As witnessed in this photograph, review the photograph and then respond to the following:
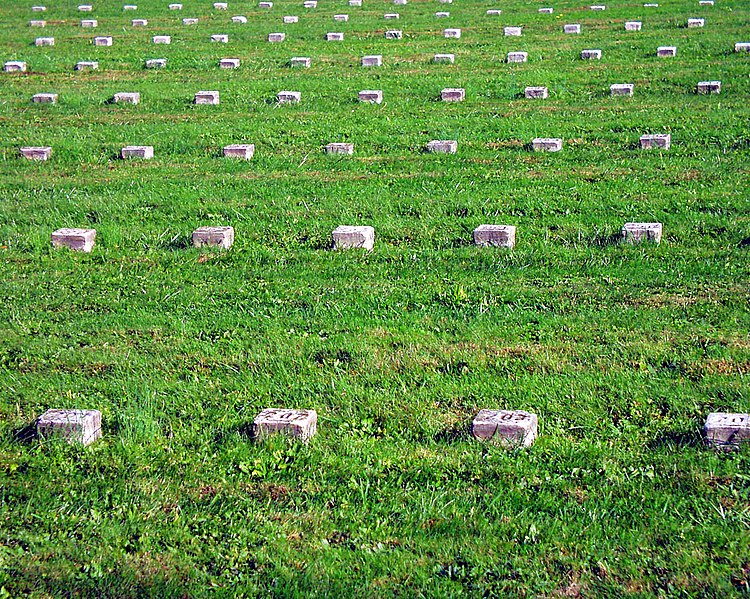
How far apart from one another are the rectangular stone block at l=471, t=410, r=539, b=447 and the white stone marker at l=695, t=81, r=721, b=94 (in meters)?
8.48

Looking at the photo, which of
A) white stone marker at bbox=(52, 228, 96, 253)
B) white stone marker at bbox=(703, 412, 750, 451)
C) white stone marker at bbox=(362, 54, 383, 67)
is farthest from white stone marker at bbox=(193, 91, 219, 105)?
white stone marker at bbox=(703, 412, 750, 451)

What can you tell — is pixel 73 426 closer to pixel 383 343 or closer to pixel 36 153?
pixel 383 343

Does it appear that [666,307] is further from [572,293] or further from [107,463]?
[107,463]

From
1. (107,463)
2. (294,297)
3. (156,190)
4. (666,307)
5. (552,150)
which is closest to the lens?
(107,463)

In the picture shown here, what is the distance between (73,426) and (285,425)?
3.57 ft

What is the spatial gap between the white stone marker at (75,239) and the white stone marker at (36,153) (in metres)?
2.91

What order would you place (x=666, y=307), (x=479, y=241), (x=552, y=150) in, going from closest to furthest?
(x=666, y=307)
(x=479, y=241)
(x=552, y=150)

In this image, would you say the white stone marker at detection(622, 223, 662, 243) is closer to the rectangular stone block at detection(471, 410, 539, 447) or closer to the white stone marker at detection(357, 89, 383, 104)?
the rectangular stone block at detection(471, 410, 539, 447)

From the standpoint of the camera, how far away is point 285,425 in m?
5.25

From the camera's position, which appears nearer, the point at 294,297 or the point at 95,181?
the point at 294,297

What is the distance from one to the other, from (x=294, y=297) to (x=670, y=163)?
173 inches

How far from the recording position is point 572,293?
7.08m

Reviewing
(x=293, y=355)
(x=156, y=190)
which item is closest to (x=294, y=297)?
(x=293, y=355)

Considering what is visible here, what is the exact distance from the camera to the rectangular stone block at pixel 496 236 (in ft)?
26.2
